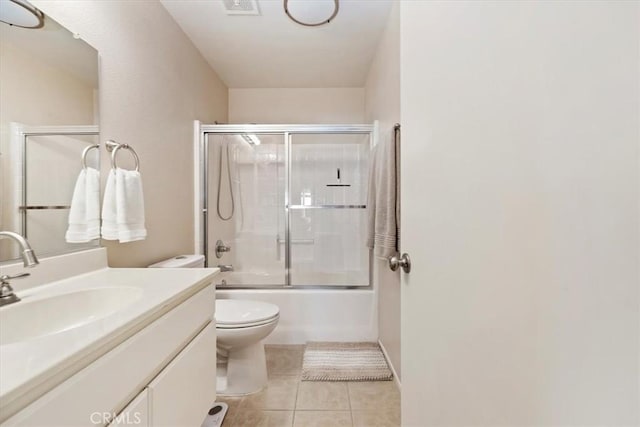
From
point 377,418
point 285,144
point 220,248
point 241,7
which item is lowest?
point 377,418

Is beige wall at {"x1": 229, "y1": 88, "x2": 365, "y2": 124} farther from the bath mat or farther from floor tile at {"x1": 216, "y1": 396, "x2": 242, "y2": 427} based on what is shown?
floor tile at {"x1": 216, "y1": 396, "x2": 242, "y2": 427}

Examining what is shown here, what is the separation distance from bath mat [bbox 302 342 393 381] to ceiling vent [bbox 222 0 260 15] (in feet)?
7.79

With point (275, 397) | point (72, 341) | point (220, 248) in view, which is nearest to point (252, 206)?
point (220, 248)

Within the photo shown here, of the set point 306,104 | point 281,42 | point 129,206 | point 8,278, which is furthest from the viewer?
point 306,104

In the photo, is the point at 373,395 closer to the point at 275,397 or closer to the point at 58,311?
the point at 275,397

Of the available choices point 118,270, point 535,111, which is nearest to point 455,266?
point 535,111

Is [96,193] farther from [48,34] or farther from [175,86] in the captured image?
[175,86]

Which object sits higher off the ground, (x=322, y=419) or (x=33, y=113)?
(x=33, y=113)

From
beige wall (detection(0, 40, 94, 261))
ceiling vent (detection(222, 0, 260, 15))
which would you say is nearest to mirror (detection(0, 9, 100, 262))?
beige wall (detection(0, 40, 94, 261))

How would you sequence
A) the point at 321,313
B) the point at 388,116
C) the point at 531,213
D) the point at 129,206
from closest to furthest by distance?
the point at 531,213 < the point at 129,206 < the point at 388,116 < the point at 321,313

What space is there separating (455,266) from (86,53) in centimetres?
166

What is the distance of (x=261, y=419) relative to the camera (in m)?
1.41

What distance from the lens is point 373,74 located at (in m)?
2.37

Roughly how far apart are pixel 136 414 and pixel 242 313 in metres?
0.98
